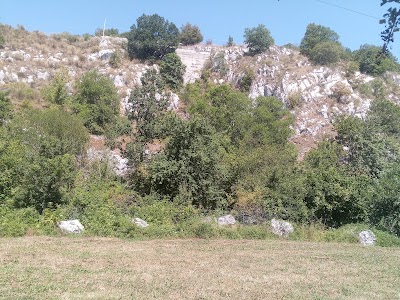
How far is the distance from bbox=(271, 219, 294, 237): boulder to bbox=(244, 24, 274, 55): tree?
1841 inches

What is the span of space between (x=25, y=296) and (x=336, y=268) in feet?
28.5

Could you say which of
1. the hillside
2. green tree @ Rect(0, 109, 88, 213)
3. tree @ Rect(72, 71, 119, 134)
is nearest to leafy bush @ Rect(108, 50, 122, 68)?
the hillside

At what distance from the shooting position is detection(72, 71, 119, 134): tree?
1560 inches

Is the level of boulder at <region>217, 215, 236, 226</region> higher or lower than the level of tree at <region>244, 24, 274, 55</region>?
lower

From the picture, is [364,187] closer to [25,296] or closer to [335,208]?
[335,208]

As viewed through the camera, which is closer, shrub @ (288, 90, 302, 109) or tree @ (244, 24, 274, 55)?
shrub @ (288, 90, 302, 109)

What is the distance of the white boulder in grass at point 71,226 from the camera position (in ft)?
54.1

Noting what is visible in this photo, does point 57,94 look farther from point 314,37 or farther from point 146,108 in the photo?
point 314,37

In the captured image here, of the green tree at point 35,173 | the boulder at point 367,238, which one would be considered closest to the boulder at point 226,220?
the boulder at point 367,238

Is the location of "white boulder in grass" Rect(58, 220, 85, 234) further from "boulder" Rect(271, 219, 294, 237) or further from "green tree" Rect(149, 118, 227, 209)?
"boulder" Rect(271, 219, 294, 237)

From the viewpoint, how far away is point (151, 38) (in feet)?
208

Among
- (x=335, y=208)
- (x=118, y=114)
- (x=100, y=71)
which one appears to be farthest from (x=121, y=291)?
(x=100, y=71)

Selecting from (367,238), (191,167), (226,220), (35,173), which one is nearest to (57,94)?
(191,167)

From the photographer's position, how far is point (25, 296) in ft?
24.7
